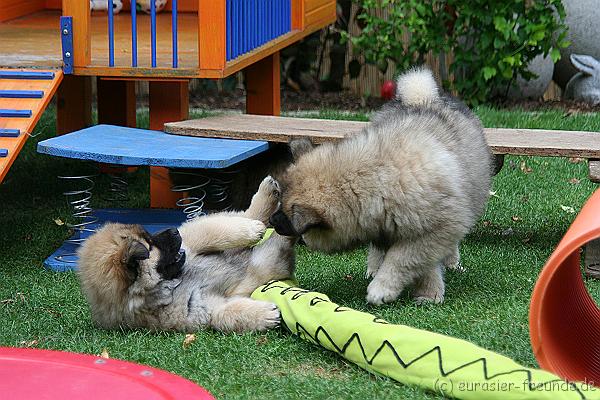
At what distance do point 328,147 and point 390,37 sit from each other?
5758mm

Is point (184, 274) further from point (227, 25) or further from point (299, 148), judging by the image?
point (227, 25)

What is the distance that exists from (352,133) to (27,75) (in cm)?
232

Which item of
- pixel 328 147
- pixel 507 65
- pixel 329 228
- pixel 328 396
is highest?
pixel 507 65

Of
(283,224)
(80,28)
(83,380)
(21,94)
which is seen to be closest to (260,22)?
(80,28)

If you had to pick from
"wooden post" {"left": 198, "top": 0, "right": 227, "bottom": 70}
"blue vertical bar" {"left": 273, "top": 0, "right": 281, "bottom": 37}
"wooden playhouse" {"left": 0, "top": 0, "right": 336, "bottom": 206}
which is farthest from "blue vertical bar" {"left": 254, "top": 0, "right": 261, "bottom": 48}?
"wooden post" {"left": 198, "top": 0, "right": 227, "bottom": 70}

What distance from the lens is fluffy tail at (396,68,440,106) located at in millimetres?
5316

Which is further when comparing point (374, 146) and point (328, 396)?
point (374, 146)

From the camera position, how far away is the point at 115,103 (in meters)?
8.42

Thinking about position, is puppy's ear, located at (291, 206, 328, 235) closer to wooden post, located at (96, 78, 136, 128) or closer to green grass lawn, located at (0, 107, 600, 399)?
green grass lawn, located at (0, 107, 600, 399)

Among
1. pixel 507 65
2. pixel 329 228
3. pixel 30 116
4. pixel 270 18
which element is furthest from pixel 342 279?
pixel 507 65

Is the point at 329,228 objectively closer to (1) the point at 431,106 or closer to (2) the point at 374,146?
(2) the point at 374,146

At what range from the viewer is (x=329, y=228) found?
4324 millimetres

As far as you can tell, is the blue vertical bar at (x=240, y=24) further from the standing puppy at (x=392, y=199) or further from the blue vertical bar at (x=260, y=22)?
the standing puppy at (x=392, y=199)

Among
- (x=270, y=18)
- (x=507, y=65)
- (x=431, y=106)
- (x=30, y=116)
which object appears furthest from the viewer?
(x=507, y=65)
